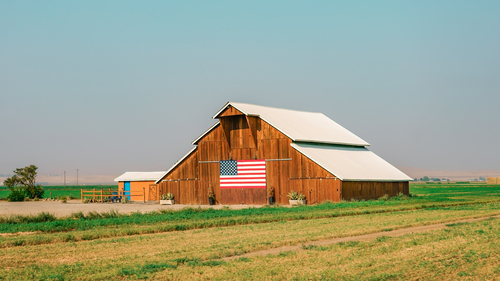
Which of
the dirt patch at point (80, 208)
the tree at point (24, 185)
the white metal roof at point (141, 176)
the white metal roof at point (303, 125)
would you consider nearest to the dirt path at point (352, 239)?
the dirt patch at point (80, 208)

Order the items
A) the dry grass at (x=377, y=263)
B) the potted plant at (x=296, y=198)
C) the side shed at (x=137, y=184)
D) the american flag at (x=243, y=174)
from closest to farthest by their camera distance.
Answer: the dry grass at (x=377, y=263) → the potted plant at (x=296, y=198) → the american flag at (x=243, y=174) → the side shed at (x=137, y=184)

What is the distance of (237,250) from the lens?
17094 mm

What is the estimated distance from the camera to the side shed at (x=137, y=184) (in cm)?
6253

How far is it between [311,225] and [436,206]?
645 inches

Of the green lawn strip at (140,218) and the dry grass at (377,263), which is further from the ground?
the dry grass at (377,263)

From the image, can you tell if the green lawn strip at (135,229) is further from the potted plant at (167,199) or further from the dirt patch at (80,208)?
the potted plant at (167,199)

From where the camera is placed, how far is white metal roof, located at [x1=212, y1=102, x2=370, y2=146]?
4900 cm

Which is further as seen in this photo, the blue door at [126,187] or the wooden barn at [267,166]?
the blue door at [126,187]

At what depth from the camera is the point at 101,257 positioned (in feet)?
53.3

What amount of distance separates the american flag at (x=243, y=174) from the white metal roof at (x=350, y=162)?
4132 millimetres

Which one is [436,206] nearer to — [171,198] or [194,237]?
[194,237]

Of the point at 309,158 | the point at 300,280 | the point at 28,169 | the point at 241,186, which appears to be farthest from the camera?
the point at 28,169

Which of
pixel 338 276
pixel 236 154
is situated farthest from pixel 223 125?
pixel 338 276

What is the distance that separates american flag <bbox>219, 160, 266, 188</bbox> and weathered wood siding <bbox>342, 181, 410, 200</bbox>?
7.87 meters
